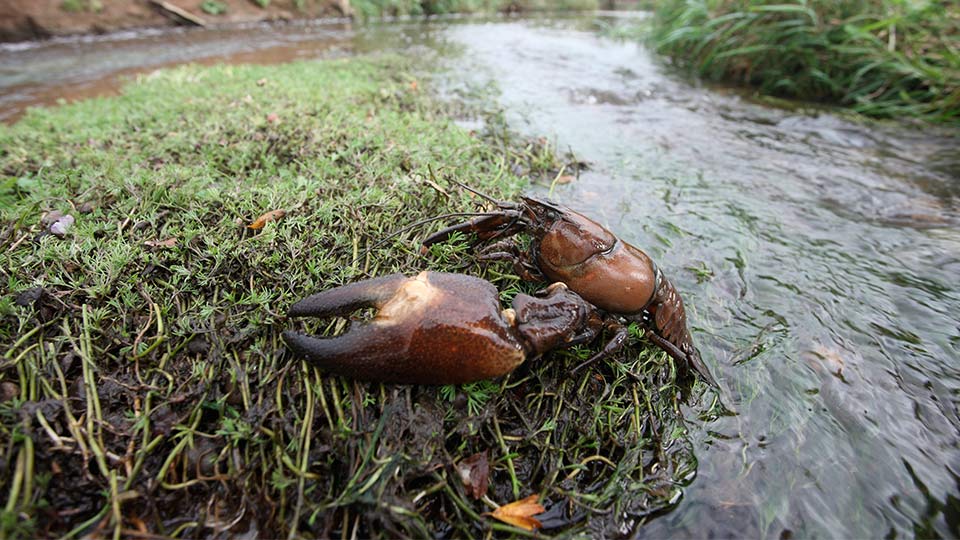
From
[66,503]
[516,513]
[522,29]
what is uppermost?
[522,29]

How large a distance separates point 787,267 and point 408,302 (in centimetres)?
320

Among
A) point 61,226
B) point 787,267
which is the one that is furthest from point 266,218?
point 787,267

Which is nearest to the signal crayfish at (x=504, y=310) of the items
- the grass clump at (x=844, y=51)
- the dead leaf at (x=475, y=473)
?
the dead leaf at (x=475, y=473)

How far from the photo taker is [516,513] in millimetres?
1989

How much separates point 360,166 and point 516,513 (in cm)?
268

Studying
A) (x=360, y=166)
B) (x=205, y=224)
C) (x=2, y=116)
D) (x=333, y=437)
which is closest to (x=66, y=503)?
(x=333, y=437)

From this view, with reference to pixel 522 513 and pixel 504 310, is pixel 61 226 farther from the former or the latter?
pixel 522 513

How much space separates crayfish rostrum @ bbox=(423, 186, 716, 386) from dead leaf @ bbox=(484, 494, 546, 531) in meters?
1.01

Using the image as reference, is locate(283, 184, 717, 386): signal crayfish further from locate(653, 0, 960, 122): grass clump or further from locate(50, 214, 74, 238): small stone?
locate(653, 0, 960, 122): grass clump

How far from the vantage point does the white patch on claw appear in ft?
6.52

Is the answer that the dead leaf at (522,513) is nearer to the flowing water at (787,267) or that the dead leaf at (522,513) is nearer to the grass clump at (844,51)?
the flowing water at (787,267)

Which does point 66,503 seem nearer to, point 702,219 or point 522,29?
point 702,219

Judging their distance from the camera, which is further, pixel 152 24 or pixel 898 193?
pixel 152 24

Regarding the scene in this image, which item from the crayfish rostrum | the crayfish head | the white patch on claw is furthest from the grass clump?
the white patch on claw
